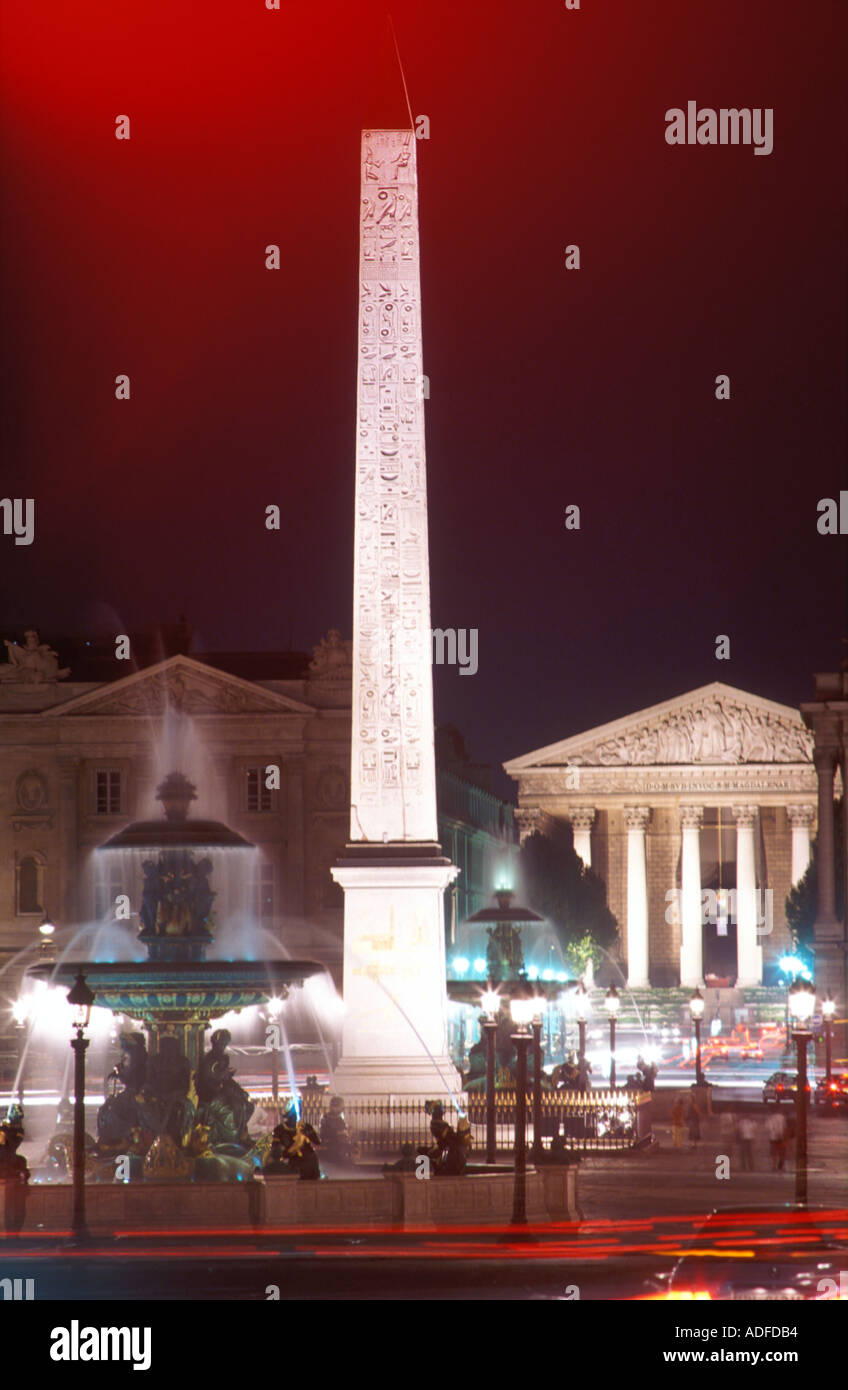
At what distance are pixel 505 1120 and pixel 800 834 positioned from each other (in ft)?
299

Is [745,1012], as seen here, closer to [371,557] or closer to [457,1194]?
[371,557]

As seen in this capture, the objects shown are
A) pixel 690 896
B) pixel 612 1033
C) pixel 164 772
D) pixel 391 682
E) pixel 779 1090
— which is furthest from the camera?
pixel 690 896

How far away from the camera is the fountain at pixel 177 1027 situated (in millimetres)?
25141

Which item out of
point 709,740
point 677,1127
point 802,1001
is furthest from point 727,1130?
point 709,740

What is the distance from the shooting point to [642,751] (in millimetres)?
129125

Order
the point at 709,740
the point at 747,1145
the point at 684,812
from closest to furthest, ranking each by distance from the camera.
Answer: the point at 747,1145 < the point at 709,740 < the point at 684,812

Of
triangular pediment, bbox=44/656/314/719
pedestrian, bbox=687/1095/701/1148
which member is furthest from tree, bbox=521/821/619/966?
pedestrian, bbox=687/1095/701/1148

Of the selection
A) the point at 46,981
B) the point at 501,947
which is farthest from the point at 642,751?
the point at 46,981

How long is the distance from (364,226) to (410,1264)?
17886 mm

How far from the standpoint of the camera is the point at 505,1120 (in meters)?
37.1

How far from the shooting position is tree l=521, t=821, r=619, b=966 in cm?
10981

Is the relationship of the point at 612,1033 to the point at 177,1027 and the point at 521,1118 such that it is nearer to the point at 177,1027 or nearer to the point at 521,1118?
the point at 177,1027

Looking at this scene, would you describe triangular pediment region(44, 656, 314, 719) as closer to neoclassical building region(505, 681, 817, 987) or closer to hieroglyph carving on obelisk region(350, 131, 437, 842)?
neoclassical building region(505, 681, 817, 987)

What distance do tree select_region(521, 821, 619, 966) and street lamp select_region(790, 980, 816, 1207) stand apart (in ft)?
263
